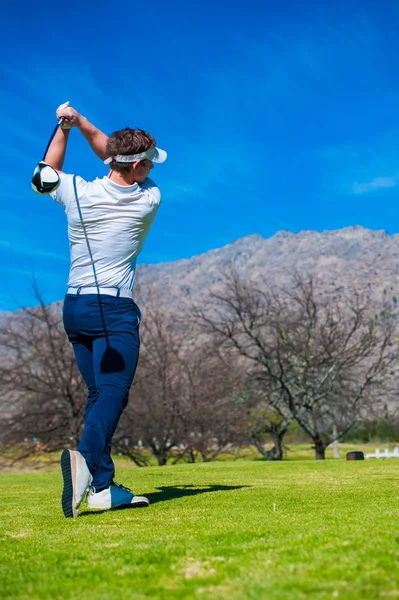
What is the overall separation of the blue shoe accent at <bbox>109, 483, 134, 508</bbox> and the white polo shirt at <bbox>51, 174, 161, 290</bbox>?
1.40 metres

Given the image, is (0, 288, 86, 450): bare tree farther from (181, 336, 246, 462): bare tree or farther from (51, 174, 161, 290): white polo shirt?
(51, 174, 161, 290): white polo shirt

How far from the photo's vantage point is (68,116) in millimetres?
4934

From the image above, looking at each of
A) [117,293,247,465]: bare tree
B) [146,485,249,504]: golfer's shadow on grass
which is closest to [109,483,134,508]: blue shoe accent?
[146,485,249,504]: golfer's shadow on grass

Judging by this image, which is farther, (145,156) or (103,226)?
(145,156)

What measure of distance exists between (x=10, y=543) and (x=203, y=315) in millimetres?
22276

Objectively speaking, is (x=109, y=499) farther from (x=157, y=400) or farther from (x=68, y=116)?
(x=157, y=400)

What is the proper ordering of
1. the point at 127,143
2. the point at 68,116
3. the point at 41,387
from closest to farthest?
1. the point at 127,143
2. the point at 68,116
3. the point at 41,387

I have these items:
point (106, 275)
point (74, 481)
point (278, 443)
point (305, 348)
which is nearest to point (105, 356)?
point (106, 275)

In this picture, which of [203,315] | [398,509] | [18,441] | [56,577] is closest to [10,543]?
[56,577]

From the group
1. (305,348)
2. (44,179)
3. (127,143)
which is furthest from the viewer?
(305,348)

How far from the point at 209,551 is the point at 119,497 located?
2035mm

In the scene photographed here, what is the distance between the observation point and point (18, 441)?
26.4 m

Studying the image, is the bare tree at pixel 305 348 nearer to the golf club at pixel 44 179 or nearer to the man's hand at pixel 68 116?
the man's hand at pixel 68 116

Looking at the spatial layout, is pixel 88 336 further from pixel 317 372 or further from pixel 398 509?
pixel 317 372
